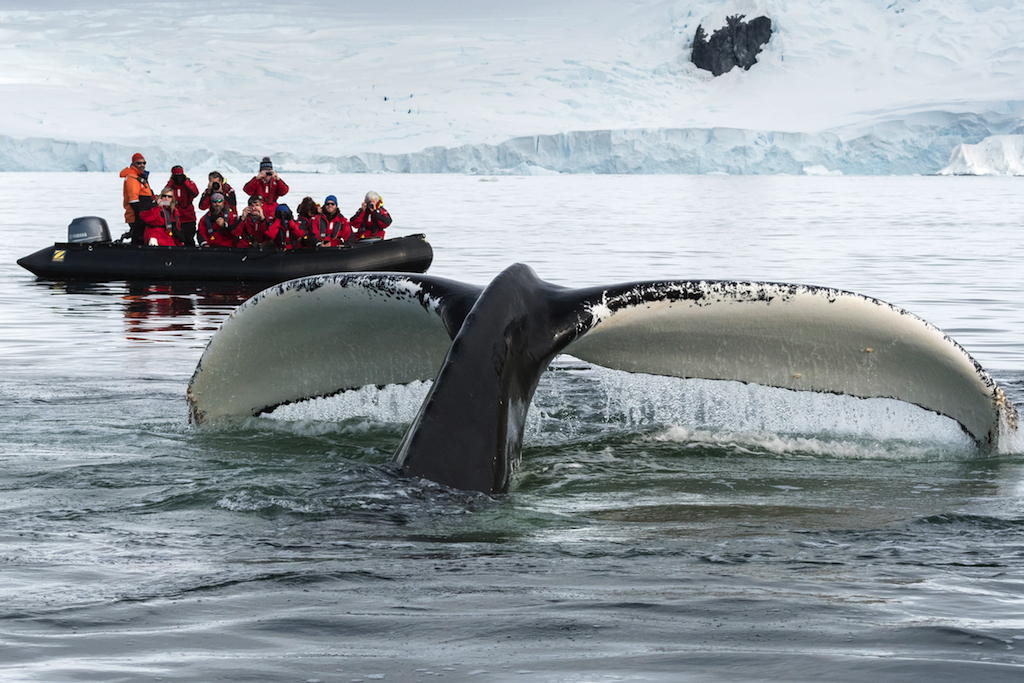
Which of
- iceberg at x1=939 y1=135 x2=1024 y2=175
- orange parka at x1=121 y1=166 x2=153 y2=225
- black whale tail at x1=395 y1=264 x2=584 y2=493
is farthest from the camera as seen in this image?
iceberg at x1=939 y1=135 x2=1024 y2=175

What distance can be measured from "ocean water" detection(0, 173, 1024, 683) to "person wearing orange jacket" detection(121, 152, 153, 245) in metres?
10.0

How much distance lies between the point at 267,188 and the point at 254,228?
0.96m

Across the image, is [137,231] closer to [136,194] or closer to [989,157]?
[136,194]

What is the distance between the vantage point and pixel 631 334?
521 cm

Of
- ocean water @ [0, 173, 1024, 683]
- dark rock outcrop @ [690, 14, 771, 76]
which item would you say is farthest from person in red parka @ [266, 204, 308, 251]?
dark rock outcrop @ [690, 14, 771, 76]

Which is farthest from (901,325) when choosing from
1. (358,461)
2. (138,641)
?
Answer: (138,641)

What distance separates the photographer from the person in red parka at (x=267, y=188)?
19.1 meters

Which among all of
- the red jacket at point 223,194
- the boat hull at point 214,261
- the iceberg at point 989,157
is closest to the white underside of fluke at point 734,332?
the boat hull at point 214,261

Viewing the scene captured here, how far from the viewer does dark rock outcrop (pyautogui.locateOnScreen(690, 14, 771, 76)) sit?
129625 millimetres

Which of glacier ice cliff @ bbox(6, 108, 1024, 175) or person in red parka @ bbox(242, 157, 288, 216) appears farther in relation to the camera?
glacier ice cliff @ bbox(6, 108, 1024, 175)

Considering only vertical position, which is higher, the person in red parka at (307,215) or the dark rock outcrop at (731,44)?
the dark rock outcrop at (731,44)

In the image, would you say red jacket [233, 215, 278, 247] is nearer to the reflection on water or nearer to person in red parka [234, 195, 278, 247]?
person in red parka [234, 195, 278, 247]

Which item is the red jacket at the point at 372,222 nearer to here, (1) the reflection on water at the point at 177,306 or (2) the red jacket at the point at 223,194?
(2) the red jacket at the point at 223,194

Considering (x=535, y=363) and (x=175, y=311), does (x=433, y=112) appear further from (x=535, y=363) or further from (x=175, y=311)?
(x=535, y=363)
